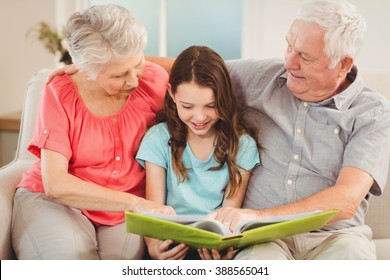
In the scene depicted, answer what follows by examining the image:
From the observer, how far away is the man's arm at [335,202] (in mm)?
1548

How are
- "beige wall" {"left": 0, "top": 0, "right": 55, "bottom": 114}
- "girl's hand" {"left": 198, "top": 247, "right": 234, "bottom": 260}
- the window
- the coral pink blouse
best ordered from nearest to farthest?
"girl's hand" {"left": 198, "top": 247, "right": 234, "bottom": 260} < the coral pink blouse < "beige wall" {"left": 0, "top": 0, "right": 55, "bottom": 114} < the window

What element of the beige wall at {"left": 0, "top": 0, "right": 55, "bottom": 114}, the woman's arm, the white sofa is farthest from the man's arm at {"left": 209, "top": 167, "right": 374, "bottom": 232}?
the beige wall at {"left": 0, "top": 0, "right": 55, "bottom": 114}

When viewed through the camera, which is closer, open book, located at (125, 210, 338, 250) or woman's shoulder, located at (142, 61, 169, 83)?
open book, located at (125, 210, 338, 250)

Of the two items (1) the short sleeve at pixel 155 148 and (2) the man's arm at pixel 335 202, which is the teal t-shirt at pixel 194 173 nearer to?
(1) the short sleeve at pixel 155 148

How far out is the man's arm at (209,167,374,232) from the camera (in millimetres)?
1548

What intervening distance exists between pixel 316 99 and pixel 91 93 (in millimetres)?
670

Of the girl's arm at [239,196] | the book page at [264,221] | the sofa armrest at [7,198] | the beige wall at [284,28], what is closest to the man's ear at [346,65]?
the girl's arm at [239,196]

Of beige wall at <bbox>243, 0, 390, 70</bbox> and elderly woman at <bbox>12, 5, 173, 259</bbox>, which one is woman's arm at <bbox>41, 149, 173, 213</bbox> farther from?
beige wall at <bbox>243, 0, 390, 70</bbox>

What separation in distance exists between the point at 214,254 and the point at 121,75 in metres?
0.56

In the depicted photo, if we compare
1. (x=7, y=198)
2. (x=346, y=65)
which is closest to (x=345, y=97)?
(x=346, y=65)

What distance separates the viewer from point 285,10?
3326 mm

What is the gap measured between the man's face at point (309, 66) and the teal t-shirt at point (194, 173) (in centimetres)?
22

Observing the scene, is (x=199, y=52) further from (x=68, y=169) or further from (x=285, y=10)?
(x=285, y=10)
